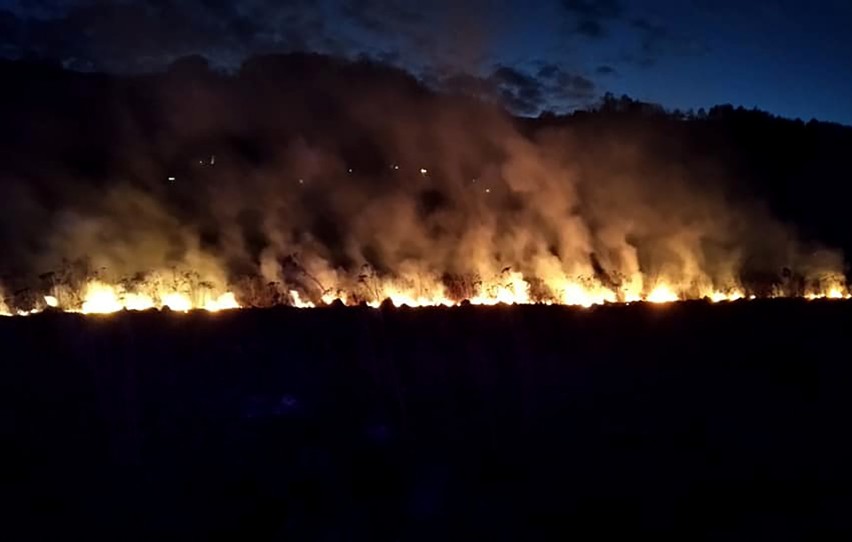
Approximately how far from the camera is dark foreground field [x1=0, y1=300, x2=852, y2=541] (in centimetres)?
650

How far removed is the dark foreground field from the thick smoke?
6.35 ft

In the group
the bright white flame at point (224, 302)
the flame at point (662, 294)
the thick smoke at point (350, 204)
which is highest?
the thick smoke at point (350, 204)

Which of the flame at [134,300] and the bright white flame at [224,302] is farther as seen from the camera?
the bright white flame at [224,302]

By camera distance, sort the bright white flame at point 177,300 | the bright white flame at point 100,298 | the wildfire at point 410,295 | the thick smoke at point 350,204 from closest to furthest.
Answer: the bright white flame at point 100,298
the wildfire at point 410,295
the bright white flame at point 177,300
the thick smoke at point 350,204

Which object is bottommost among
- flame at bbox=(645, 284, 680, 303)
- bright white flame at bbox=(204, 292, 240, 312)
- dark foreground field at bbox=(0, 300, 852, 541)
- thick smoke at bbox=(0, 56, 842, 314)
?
dark foreground field at bbox=(0, 300, 852, 541)

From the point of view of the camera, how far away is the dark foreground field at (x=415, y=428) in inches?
256

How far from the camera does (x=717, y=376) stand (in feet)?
30.7

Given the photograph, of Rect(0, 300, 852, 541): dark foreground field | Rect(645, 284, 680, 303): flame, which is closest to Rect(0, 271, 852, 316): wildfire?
Rect(645, 284, 680, 303): flame

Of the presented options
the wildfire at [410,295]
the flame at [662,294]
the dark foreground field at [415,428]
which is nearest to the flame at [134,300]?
the wildfire at [410,295]

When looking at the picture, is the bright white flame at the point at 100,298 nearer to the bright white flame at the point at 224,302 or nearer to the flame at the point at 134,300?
the flame at the point at 134,300

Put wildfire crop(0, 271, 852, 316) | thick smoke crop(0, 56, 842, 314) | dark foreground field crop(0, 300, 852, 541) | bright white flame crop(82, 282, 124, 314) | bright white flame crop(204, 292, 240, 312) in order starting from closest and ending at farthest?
1. dark foreground field crop(0, 300, 852, 541)
2. bright white flame crop(82, 282, 124, 314)
3. wildfire crop(0, 271, 852, 316)
4. bright white flame crop(204, 292, 240, 312)
5. thick smoke crop(0, 56, 842, 314)

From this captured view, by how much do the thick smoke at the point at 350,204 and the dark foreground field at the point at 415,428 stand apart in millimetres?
1935

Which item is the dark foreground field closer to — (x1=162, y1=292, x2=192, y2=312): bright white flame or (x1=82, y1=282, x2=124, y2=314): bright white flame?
(x1=82, y1=282, x2=124, y2=314): bright white flame

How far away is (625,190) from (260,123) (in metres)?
7.20
